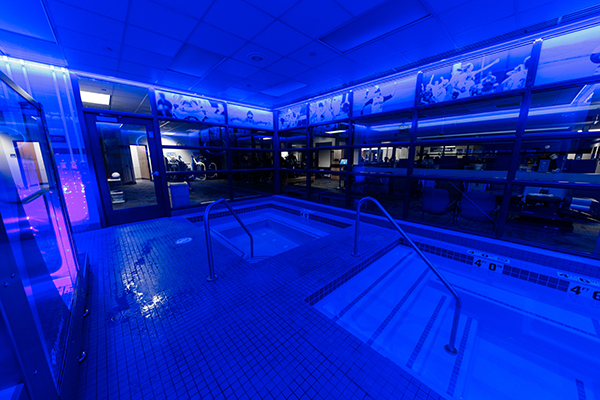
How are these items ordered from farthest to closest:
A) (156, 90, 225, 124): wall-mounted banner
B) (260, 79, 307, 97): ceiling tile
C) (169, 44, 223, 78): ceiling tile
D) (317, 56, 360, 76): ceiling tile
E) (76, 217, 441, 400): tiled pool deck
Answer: (156, 90, 225, 124): wall-mounted banner → (260, 79, 307, 97): ceiling tile → (317, 56, 360, 76): ceiling tile → (169, 44, 223, 78): ceiling tile → (76, 217, 441, 400): tiled pool deck

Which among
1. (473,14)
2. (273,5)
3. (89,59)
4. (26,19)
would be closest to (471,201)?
(473,14)

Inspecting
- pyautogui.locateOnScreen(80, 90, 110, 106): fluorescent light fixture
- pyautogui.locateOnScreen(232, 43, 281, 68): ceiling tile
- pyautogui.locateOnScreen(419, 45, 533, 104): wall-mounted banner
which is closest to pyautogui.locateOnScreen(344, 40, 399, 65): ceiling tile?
pyautogui.locateOnScreen(419, 45, 533, 104): wall-mounted banner

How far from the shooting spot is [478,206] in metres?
3.26

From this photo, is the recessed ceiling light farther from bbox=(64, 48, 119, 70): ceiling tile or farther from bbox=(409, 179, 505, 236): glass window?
bbox=(409, 179, 505, 236): glass window

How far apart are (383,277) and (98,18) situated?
4.22 metres

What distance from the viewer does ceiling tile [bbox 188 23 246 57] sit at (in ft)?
7.64

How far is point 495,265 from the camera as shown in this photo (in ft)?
8.77

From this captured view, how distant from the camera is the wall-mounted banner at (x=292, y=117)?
534 centimetres

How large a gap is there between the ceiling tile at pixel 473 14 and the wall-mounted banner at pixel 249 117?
175 inches

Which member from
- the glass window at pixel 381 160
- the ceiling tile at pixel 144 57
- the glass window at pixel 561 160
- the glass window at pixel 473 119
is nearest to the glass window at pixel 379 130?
the glass window at pixel 381 160

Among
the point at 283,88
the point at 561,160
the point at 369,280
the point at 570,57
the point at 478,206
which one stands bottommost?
the point at 369,280

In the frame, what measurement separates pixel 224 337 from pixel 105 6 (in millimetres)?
3139

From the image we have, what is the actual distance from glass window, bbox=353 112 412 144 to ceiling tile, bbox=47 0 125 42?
388 centimetres

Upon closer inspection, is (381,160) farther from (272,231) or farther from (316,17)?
(272,231)
